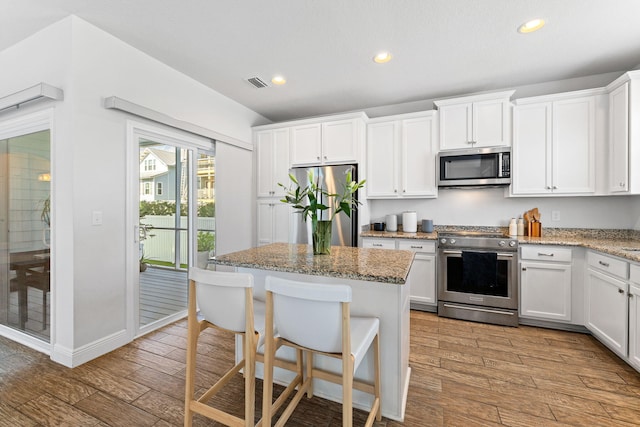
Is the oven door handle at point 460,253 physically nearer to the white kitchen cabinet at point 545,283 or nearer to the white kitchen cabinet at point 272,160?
the white kitchen cabinet at point 545,283

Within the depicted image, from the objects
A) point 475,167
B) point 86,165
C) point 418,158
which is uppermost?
point 418,158

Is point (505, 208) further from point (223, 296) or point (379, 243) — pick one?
point (223, 296)

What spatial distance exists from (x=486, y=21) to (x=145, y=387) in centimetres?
367

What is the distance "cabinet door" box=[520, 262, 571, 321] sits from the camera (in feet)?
9.36

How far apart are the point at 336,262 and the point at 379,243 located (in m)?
1.86

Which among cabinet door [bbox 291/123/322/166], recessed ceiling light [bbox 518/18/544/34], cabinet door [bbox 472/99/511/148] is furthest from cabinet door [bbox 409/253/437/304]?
recessed ceiling light [bbox 518/18/544/34]

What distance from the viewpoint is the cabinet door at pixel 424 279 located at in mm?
3336

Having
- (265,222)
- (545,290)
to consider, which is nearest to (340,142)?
(265,222)

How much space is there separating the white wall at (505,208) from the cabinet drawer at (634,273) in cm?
137

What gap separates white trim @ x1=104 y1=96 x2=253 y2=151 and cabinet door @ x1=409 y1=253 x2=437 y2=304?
9.18ft

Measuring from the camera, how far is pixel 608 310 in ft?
7.90

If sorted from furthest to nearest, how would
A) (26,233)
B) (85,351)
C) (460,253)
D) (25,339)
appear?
(460,253) < (26,233) < (25,339) < (85,351)

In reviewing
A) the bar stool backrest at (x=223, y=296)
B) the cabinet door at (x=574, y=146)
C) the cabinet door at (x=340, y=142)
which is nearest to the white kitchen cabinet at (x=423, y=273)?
the cabinet door at (x=340, y=142)

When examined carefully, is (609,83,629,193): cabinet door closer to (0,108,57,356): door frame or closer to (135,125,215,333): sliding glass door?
(135,125,215,333): sliding glass door
